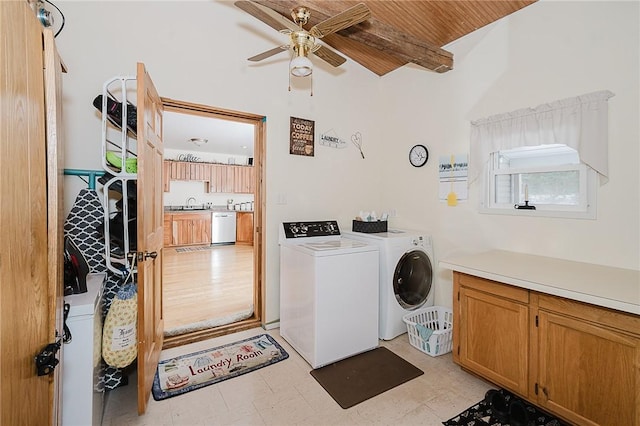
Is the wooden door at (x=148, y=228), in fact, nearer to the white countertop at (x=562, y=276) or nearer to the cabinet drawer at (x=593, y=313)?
the white countertop at (x=562, y=276)

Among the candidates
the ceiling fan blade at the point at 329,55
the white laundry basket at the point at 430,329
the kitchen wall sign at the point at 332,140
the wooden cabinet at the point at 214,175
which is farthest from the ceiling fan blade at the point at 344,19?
the wooden cabinet at the point at 214,175

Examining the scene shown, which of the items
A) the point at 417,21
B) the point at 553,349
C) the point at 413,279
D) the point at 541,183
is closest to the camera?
the point at 553,349

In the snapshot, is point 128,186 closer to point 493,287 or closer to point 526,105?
point 493,287

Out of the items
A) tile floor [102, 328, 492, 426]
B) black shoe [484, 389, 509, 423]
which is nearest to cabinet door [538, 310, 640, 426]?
black shoe [484, 389, 509, 423]

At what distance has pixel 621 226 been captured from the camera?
6.39 feet

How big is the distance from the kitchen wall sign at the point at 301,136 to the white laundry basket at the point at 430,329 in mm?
1961

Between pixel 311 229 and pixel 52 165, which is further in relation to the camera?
pixel 311 229

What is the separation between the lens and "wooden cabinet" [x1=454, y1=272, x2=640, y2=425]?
1.44 m

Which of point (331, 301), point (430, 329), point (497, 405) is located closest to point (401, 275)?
point (430, 329)

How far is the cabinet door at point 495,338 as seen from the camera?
5.98 feet

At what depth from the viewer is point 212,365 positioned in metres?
2.36

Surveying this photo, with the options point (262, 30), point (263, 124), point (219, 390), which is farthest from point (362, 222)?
point (262, 30)

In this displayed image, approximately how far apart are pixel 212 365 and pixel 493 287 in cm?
215

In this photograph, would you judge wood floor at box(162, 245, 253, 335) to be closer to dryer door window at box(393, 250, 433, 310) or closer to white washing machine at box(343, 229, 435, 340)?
white washing machine at box(343, 229, 435, 340)
